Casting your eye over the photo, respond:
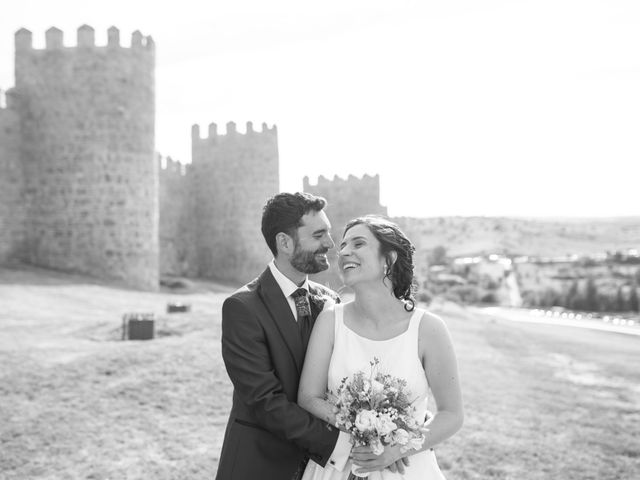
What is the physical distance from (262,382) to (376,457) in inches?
26.5

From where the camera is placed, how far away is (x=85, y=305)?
17.1 meters

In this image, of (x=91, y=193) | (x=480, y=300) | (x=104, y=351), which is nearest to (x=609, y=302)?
(x=480, y=300)

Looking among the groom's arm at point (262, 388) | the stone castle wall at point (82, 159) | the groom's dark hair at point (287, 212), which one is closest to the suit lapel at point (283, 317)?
the groom's arm at point (262, 388)

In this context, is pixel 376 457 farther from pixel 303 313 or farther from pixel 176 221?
pixel 176 221

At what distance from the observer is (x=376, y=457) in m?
3.20

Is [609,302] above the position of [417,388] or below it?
below

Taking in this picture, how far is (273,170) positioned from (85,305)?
16659mm

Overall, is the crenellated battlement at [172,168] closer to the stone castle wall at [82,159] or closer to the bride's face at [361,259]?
the stone castle wall at [82,159]

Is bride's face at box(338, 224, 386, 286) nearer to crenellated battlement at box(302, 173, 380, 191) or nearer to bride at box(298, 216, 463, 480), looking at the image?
bride at box(298, 216, 463, 480)

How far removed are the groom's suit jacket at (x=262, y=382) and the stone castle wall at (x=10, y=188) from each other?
2219 centimetres

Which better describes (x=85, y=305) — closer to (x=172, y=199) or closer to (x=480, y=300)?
(x=172, y=199)

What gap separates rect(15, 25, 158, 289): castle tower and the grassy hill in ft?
30.8

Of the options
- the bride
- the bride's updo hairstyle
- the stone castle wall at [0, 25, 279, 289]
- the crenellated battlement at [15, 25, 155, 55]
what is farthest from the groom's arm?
the crenellated battlement at [15, 25, 155, 55]

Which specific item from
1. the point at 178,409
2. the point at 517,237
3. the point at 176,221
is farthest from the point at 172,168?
the point at 517,237
